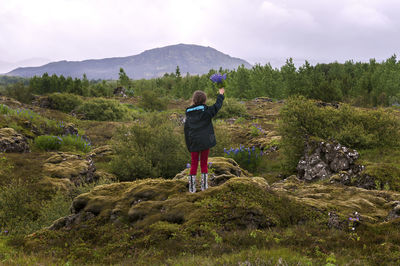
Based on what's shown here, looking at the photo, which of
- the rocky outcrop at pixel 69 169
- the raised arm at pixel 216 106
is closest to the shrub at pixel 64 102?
the rocky outcrop at pixel 69 169

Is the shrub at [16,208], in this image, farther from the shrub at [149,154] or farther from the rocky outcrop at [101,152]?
the rocky outcrop at [101,152]

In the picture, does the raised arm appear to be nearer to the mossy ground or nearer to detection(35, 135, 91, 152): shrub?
the mossy ground

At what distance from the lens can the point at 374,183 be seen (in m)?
7.62

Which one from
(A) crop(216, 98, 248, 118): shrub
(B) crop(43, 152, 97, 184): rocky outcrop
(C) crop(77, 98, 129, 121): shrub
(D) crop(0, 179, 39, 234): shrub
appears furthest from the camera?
(C) crop(77, 98, 129, 121): shrub

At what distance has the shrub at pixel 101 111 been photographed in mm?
29078

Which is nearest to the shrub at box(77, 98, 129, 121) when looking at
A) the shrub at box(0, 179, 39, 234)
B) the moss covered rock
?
the shrub at box(0, 179, 39, 234)

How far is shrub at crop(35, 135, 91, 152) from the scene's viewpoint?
12.9 meters

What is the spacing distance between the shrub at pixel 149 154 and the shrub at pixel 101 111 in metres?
18.2

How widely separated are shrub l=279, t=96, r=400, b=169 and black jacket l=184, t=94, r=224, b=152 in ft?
18.8

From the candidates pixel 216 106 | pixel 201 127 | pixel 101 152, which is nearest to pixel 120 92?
pixel 101 152

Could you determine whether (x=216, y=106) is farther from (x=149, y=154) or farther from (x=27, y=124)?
(x=27, y=124)

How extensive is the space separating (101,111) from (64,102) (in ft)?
20.5

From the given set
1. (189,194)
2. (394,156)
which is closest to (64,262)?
(189,194)

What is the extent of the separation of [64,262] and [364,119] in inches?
440
